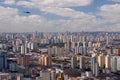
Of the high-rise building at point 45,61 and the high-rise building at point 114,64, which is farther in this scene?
the high-rise building at point 45,61

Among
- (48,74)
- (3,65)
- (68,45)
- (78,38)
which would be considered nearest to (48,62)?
(3,65)

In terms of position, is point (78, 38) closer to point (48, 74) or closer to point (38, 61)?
point (38, 61)

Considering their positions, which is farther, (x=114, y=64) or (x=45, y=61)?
(x=45, y=61)

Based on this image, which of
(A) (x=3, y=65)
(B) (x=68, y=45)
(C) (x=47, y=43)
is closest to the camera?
(A) (x=3, y=65)

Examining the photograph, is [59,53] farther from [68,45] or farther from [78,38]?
[78,38]

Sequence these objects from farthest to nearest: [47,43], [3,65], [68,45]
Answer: [47,43], [68,45], [3,65]

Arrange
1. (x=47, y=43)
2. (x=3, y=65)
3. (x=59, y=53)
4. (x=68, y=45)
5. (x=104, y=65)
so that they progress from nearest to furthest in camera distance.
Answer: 1. (x=3, y=65)
2. (x=104, y=65)
3. (x=59, y=53)
4. (x=68, y=45)
5. (x=47, y=43)

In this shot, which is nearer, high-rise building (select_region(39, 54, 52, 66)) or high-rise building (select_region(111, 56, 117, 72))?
high-rise building (select_region(111, 56, 117, 72))

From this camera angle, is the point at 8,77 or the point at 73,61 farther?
the point at 73,61

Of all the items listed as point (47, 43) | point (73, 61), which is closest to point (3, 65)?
point (73, 61)
